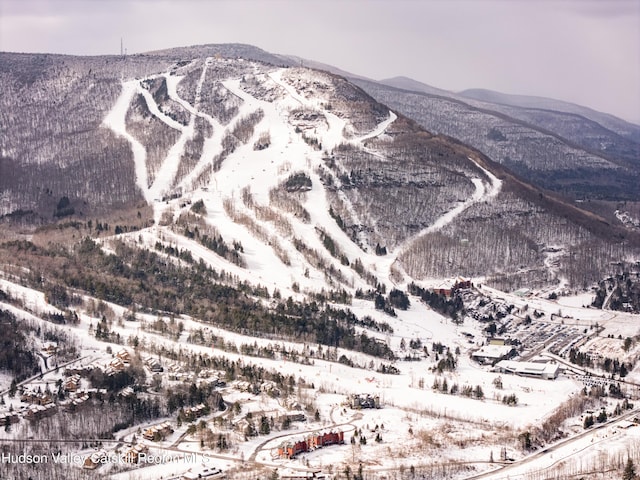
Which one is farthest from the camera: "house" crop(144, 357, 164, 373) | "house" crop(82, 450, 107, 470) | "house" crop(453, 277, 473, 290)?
"house" crop(453, 277, 473, 290)

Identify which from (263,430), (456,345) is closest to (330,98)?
(456,345)

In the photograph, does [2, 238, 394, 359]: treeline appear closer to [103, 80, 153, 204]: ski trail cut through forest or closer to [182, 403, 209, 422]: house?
[182, 403, 209, 422]: house

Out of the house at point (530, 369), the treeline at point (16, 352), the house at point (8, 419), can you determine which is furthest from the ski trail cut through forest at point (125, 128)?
the house at point (8, 419)

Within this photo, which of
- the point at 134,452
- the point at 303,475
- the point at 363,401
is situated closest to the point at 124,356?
the point at 363,401

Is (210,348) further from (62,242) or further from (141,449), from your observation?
(62,242)

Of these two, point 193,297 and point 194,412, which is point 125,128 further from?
point 194,412

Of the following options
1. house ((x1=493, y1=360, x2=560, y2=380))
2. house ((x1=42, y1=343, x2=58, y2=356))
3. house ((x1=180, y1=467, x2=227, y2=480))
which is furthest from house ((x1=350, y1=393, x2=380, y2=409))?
house ((x1=42, y1=343, x2=58, y2=356))
